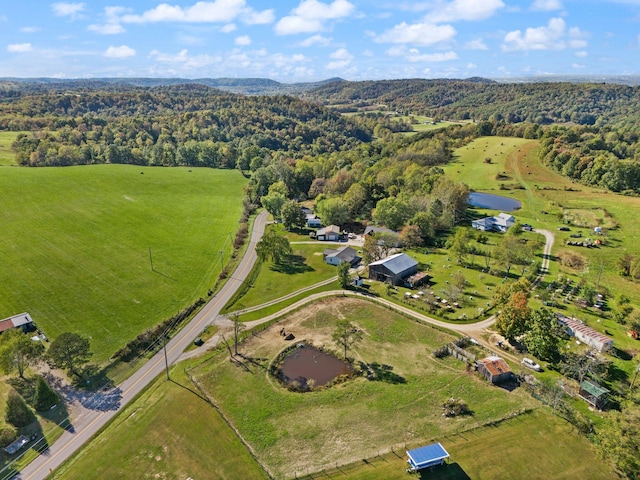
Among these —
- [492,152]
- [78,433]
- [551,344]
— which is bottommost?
[78,433]

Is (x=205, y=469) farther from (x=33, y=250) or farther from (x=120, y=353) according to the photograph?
(x=33, y=250)

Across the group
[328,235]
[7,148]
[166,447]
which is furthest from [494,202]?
[7,148]

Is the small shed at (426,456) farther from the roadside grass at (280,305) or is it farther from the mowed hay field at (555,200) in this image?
the mowed hay field at (555,200)

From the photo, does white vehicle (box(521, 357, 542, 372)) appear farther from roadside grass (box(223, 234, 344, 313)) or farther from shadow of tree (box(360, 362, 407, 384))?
roadside grass (box(223, 234, 344, 313))

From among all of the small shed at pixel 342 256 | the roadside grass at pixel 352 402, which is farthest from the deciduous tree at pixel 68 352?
the small shed at pixel 342 256

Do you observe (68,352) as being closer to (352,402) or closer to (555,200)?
(352,402)

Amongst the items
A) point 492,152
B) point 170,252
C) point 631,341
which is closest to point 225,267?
point 170,252
